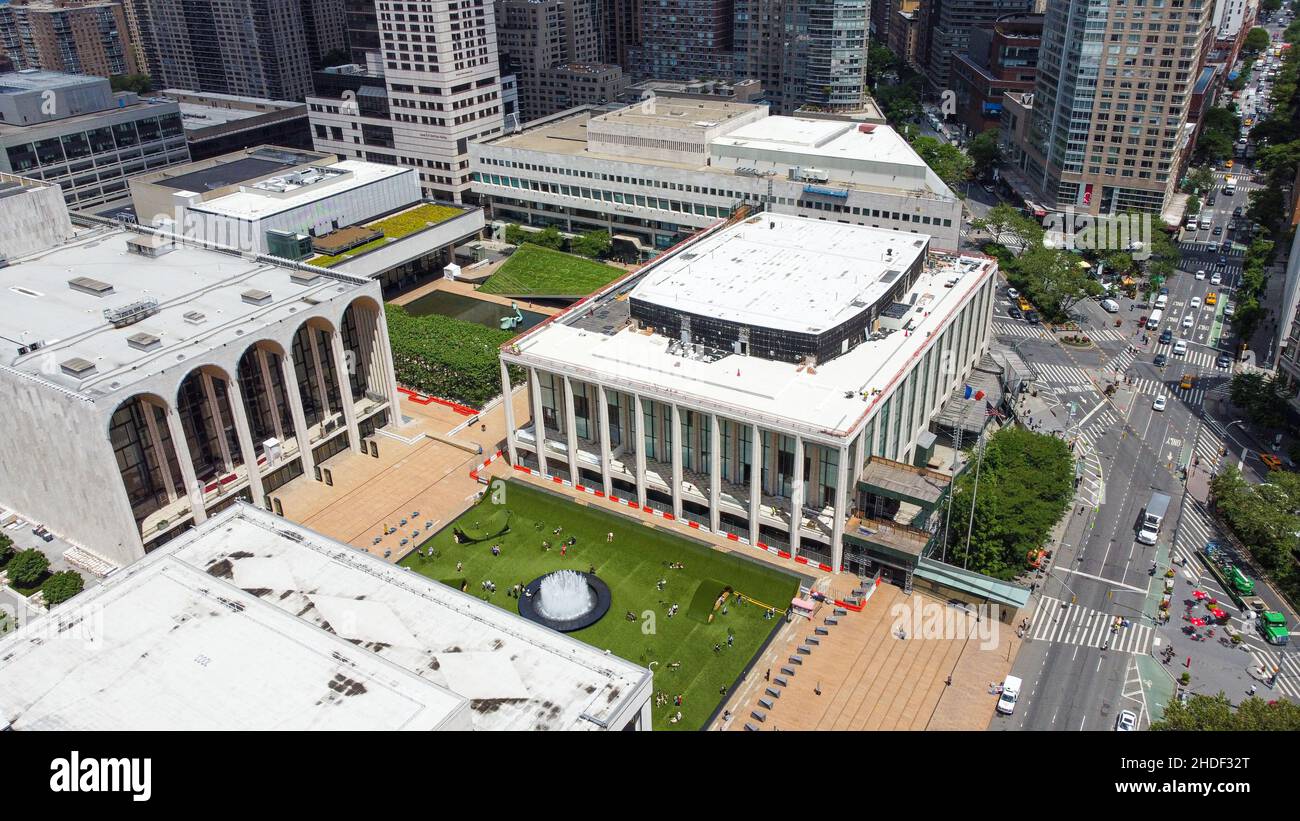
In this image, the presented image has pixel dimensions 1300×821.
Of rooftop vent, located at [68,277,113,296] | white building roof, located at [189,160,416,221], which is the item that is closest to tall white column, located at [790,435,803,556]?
rooftop vent, located at [68,277,113,296]

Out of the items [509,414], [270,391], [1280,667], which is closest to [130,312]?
[270,391]

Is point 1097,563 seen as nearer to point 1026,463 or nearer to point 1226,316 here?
point 1026,463

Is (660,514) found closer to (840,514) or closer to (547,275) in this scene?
(840,514)

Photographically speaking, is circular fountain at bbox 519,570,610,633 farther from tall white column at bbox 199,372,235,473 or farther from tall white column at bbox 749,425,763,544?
tall white column at bbox 199,372,235,473

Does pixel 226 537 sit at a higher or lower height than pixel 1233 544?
higher

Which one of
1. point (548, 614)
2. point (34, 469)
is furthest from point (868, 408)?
point (34, 469)

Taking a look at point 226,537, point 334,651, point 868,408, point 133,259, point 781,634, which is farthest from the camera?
point 133,259

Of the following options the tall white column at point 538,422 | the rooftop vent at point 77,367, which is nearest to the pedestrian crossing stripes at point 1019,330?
the tall white column at point 538,422
